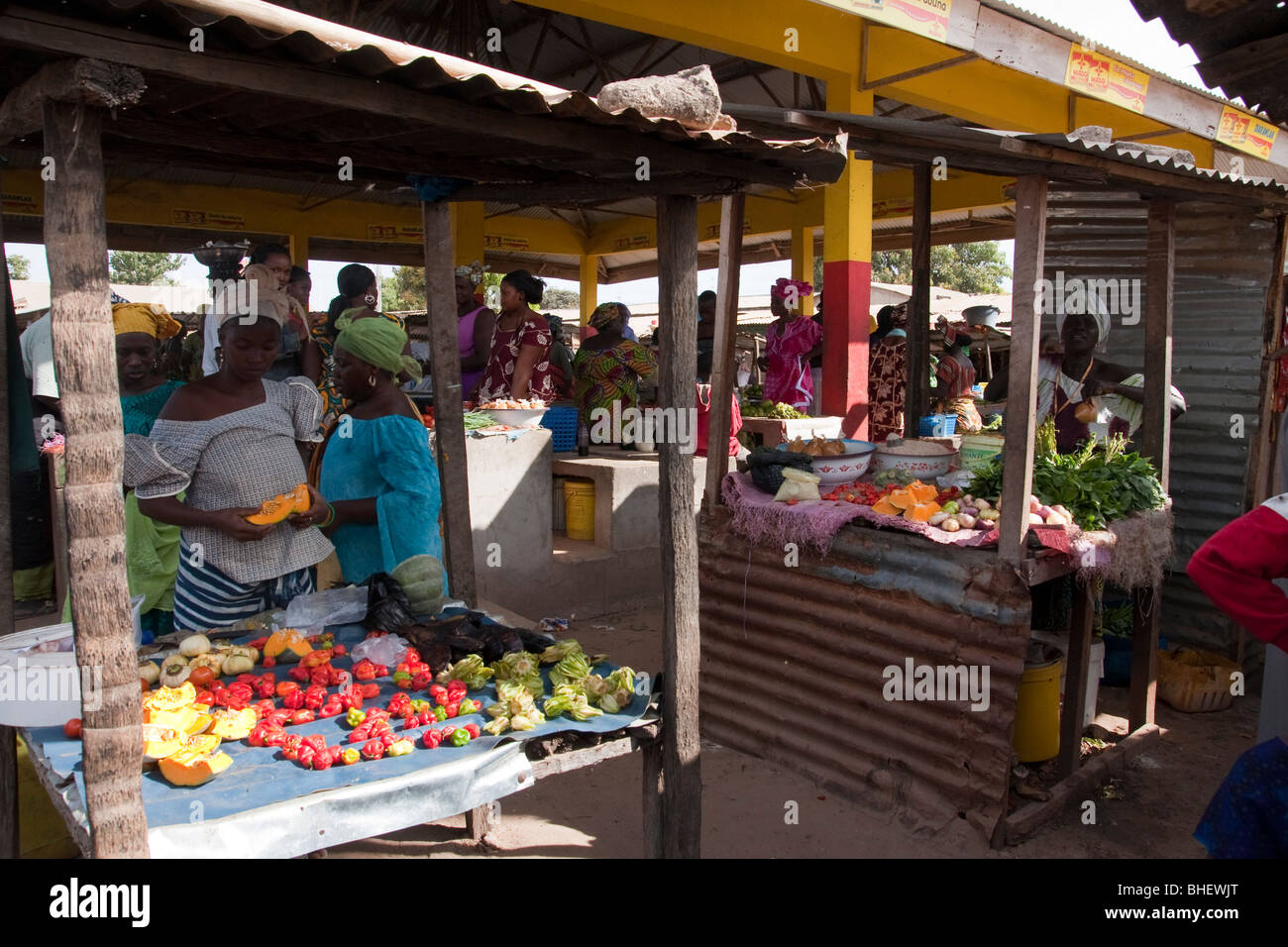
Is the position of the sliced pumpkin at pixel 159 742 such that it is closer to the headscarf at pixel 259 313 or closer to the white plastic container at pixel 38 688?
the white plastic container at pixel 38 688

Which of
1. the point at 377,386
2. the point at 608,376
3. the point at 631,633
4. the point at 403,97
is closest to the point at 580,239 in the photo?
the point at 608,376

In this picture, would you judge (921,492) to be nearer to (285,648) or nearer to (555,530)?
(285,648)

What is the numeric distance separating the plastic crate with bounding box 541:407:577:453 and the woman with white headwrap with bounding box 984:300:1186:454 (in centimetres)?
360

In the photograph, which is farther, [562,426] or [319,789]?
[562,426]

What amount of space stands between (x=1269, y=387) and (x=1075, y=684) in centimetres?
276

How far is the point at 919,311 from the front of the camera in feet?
20.3

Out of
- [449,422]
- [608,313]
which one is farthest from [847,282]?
[449,422]

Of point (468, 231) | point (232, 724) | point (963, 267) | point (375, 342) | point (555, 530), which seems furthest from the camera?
point (963, 267)

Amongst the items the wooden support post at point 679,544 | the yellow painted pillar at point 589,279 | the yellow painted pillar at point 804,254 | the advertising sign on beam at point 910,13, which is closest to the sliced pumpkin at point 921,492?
the wooden support post at point 679,544

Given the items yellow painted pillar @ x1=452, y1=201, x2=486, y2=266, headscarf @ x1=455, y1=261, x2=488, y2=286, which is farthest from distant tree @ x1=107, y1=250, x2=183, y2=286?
headscarf @ x1=455, y1=261, x2=488, y2=286

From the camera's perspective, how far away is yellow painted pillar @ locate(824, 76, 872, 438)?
8.77 m

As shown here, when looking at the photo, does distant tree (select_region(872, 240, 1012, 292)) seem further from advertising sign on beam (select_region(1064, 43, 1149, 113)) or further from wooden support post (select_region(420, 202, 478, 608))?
wooden support post (select_region(420, 202, 478, 608))

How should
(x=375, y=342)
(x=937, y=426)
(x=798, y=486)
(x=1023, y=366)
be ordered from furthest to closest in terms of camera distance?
1. (x=937, y=426)
2. (x=798, y=486)
3. (x=1023, y=366)
4. (x=375, y=342)
